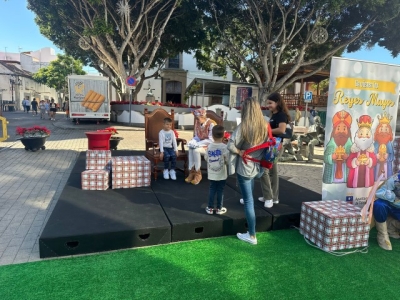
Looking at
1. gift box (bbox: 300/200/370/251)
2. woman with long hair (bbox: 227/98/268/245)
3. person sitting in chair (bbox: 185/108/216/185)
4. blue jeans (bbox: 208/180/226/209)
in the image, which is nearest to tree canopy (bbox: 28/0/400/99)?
person sitting in chair (bbox: 185/108/216/185)

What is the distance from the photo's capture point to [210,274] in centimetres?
257

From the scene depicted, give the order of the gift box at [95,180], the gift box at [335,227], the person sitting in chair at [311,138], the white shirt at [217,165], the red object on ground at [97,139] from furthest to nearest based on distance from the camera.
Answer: the person sitting in chair at [311,138]
the red object on ground at [97,139]
the gift box at [95,180]
the white shirt at [217,165]
the gift box at [335,227]

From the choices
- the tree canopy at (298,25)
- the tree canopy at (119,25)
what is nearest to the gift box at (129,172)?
the tree canopy at (119,25)

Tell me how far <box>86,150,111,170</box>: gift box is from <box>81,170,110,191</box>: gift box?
0.50 meters

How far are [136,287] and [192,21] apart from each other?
16.9m

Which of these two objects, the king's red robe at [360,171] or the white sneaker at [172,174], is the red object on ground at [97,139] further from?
the king's red robe at [360,171]

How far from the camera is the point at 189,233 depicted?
3236 millimetres

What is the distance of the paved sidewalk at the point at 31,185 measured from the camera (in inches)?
123

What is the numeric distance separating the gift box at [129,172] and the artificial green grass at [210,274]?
66.1 inches

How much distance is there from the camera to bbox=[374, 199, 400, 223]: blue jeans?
3193mm

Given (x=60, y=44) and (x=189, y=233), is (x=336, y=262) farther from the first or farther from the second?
(x=60, y=44)

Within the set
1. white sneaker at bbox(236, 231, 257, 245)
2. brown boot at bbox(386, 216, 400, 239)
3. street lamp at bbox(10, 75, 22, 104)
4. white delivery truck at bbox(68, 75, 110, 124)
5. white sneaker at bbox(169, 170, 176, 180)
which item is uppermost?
street lamp at bbox(10, 75, 22, 104)

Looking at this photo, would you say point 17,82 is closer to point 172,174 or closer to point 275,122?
point 172,174

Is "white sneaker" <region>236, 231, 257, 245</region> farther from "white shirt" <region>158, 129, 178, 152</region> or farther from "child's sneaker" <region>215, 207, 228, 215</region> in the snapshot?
"white shirt" <region>158, 129, 178, 152</region>
